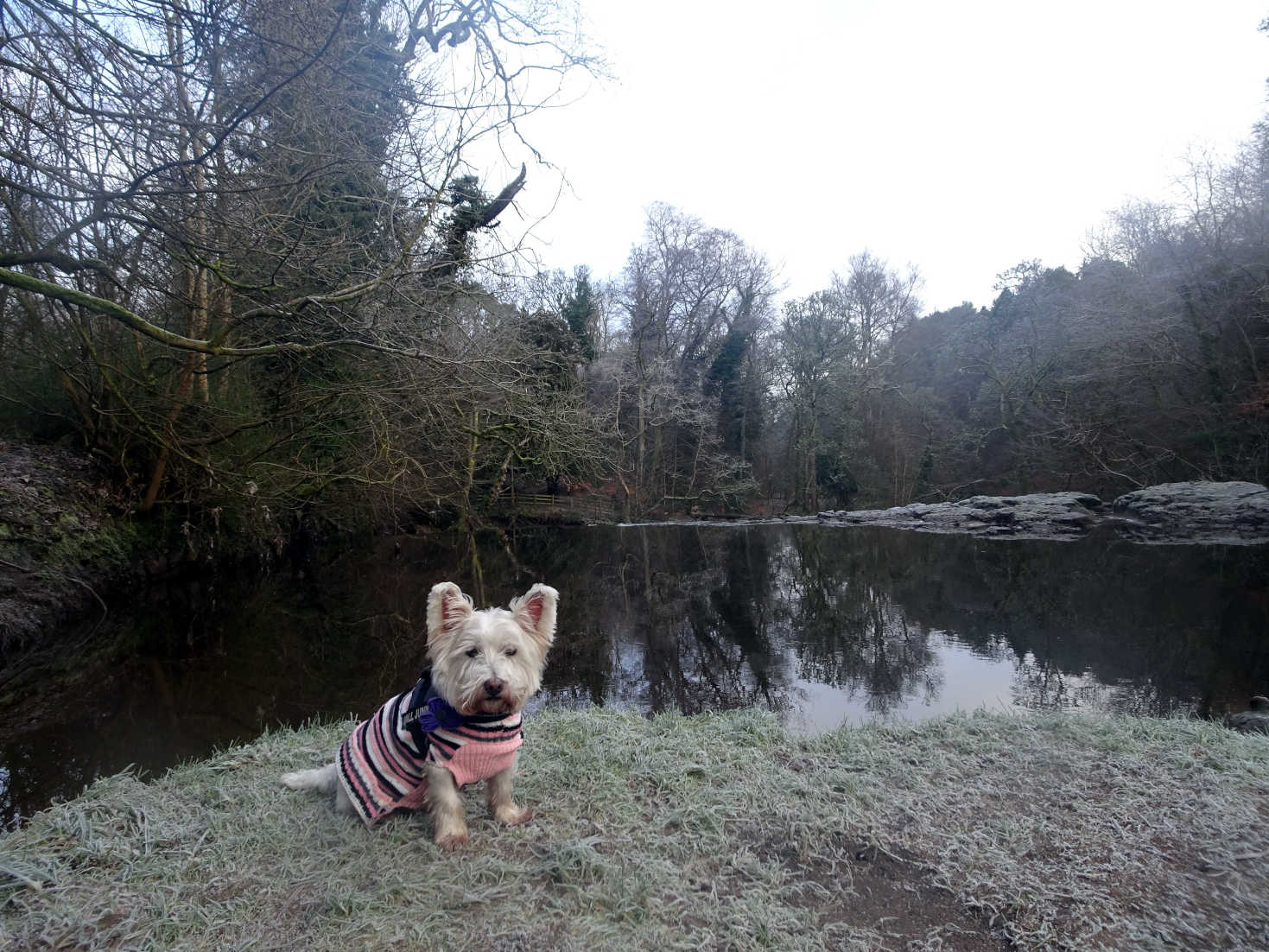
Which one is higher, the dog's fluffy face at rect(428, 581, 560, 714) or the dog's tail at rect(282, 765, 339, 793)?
the dog's fluffy face at rect(428, 581, 560, 714)

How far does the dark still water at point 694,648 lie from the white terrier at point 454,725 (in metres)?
2.45

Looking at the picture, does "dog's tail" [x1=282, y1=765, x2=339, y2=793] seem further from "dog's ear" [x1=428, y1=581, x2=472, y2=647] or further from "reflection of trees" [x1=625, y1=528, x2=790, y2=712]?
"reflection of trees" [x1=625, y1=528, x2=790, y2=712]

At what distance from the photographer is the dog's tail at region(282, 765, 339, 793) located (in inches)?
120

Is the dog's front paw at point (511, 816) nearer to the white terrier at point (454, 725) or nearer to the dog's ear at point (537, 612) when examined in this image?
the white terrier at point (454, 725)

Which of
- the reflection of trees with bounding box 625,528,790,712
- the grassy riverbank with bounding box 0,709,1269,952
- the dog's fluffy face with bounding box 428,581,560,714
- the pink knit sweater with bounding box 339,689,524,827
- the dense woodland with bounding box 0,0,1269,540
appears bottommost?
the reflection of trees with bounding box 625,528,790,712

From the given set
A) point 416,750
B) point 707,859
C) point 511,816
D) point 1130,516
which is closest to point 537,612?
point 416,750

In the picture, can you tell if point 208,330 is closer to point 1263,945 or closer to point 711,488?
point 1263,945

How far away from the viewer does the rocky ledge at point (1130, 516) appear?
16.9m

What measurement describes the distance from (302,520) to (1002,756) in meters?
15.1

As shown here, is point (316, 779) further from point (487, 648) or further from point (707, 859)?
point (707, 859)

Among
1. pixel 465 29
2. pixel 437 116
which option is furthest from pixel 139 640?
pixel 465 29

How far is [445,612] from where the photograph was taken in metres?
→ 2.78

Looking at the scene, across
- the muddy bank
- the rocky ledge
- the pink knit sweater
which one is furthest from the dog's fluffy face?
the rocky ledge

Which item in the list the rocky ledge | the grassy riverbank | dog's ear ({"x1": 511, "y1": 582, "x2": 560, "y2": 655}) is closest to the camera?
the grassy riverbank
